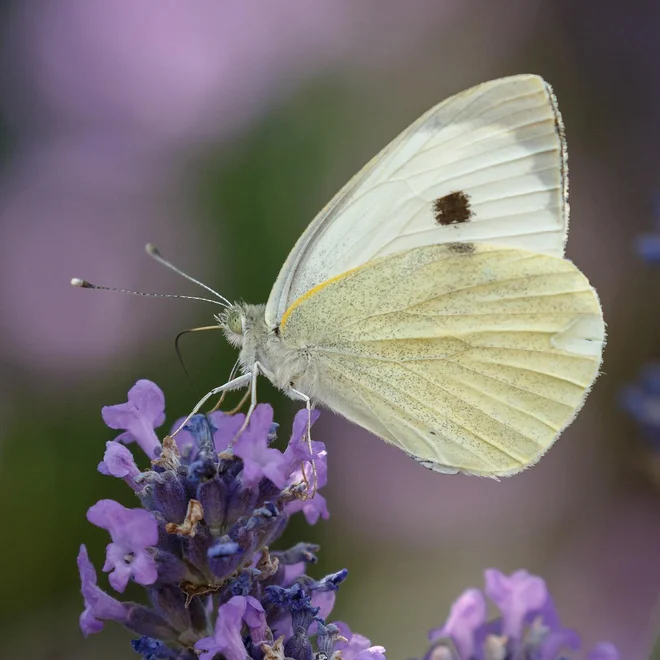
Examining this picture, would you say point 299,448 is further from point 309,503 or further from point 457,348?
point 457,348

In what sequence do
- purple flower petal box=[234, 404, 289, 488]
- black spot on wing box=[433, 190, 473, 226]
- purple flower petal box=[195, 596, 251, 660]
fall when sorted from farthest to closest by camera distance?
black spot on wing box=[433, 190, 473, 226] < purple flower petal box=[234, 404, 289, 488] < purple flower petal box=[195, 596, 251, 660]

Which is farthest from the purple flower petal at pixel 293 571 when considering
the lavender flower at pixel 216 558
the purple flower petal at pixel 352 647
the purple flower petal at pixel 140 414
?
the purple flower petal at pixel 140 414

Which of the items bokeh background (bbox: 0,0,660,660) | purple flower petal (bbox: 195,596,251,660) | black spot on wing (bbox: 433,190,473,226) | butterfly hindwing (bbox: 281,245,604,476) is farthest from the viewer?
bokeh background (bbox: 0,0,660,660)

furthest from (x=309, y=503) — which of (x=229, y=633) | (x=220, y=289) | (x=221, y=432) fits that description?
(x=220, y=289)

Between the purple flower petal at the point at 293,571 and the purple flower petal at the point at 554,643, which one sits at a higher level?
the purple flower petal at the point at 293,571

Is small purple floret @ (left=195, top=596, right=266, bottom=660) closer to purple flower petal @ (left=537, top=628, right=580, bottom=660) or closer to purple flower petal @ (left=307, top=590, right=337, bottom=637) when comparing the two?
purple flower petal @ (left=307, top=590, right=337, bottom=637)

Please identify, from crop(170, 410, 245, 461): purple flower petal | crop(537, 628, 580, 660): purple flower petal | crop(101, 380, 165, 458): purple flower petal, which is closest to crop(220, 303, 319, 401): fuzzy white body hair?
crop(170, 410, 245, 461): purple flower petal

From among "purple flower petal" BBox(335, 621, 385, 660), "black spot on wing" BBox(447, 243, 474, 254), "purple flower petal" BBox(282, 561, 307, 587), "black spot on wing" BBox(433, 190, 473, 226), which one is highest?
"black spot on wing" BBox(433, 190, 473, 226)

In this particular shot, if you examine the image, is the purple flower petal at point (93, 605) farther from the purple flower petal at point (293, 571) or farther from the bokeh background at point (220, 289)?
the bokeh background at point (220, 289)
